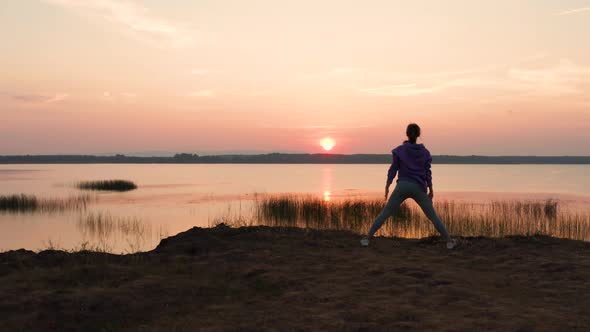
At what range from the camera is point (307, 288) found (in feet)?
20.9

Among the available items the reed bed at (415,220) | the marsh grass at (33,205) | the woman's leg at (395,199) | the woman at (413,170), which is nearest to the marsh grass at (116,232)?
the marsh grass at (33,205)

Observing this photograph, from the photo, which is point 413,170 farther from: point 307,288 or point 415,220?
point 415,220

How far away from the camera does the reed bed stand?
14969 millimetres

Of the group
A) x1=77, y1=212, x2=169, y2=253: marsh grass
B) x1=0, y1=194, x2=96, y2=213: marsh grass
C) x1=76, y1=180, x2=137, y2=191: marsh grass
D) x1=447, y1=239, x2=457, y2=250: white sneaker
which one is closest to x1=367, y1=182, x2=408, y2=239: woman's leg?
x1=447, y1=239, x2=457, y2=250: white sneaker

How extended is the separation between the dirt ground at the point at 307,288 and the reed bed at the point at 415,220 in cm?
528

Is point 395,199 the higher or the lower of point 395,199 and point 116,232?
the higher

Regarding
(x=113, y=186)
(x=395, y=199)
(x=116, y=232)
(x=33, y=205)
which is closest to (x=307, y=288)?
(x=395, y=199)

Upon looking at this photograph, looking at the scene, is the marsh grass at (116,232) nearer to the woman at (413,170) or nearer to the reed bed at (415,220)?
the reed bed at (415,220)

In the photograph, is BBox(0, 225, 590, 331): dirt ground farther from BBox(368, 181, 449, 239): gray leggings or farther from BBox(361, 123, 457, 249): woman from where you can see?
BBox(361, 123, 457, 249): woman

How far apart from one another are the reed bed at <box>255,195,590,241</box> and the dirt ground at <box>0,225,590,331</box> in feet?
17.3

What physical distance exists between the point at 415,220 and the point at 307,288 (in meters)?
11.0

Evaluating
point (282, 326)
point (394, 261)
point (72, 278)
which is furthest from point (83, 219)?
point (282, 326)

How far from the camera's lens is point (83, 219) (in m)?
21.5

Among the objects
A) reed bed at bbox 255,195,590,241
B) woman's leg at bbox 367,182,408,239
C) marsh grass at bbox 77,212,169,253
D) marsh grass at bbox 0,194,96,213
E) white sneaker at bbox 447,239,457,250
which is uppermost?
woman's leg at bbox 367,182,408,239
